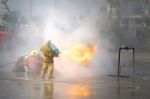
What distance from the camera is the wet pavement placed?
43.3ft

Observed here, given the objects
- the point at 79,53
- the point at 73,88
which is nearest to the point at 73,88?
the point at 73,88

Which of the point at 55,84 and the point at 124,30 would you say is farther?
the point at 124,30

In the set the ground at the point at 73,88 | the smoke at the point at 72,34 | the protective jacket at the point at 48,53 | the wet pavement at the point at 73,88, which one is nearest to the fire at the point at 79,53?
the smoke at the point at 72,34

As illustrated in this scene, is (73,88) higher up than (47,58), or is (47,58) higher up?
(47,58)

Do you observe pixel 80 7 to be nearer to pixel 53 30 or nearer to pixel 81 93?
pixel 53 30

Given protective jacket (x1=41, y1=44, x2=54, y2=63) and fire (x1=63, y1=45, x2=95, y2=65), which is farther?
fire (x1=63, y1=45, x2=95, y2=65)

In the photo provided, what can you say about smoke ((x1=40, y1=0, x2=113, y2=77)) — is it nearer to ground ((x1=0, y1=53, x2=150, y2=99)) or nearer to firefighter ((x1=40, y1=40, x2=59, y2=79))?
firefighter ((x1=40, y1=40, x2=59, y2=79))

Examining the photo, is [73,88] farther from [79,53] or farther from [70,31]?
[70,31]

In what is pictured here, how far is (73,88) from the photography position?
1488 cm

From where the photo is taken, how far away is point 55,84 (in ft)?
52.5

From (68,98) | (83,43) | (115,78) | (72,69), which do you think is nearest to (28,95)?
(68,98)

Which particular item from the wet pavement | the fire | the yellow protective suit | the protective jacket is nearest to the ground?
the wet pavement

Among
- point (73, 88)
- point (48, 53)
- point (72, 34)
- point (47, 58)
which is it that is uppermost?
point (72, 34)

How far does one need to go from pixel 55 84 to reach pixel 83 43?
661cm
